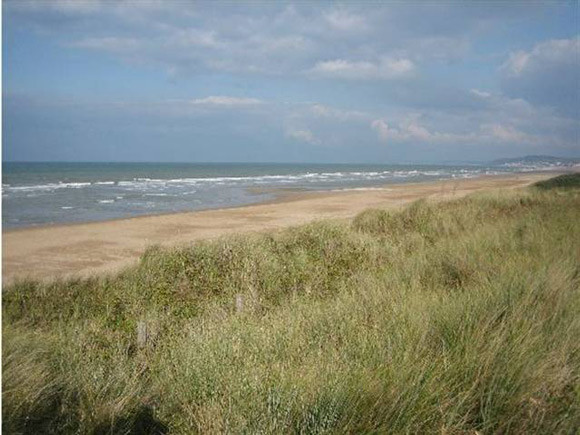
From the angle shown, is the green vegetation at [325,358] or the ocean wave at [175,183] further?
the ocean wave at [175,183]

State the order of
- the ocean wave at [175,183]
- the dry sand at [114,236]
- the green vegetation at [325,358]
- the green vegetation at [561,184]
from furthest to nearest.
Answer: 1. the ocean wave at [175,183]
2. the green vegetation at [561,184]
3. the dry sand at [114,236]
4. the green vegetation at [325,358]

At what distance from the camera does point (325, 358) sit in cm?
346

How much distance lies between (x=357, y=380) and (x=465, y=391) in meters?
0.74

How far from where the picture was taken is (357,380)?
2.95 meters

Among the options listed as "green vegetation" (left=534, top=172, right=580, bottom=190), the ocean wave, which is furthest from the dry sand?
the ocean wave

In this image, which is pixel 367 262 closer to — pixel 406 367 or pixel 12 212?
pixel 406 367

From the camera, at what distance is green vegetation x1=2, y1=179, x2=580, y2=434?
285 centimetres

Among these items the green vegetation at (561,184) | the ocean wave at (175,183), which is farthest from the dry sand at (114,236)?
the ocean wave at (175,183)

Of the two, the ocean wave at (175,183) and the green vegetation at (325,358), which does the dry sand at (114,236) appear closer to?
the green vegetation at (325,358)

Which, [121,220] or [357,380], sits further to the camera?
[121,220]

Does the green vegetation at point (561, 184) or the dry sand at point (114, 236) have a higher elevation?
the green vegetation at point (561, 184)

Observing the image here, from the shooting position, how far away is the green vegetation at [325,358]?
112 inches

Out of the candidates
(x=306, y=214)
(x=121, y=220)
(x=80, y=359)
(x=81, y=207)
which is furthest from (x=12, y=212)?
(x=80, y=359)

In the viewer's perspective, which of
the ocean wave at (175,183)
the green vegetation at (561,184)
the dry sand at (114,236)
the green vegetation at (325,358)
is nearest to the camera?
the green vegetation at (325,358)
